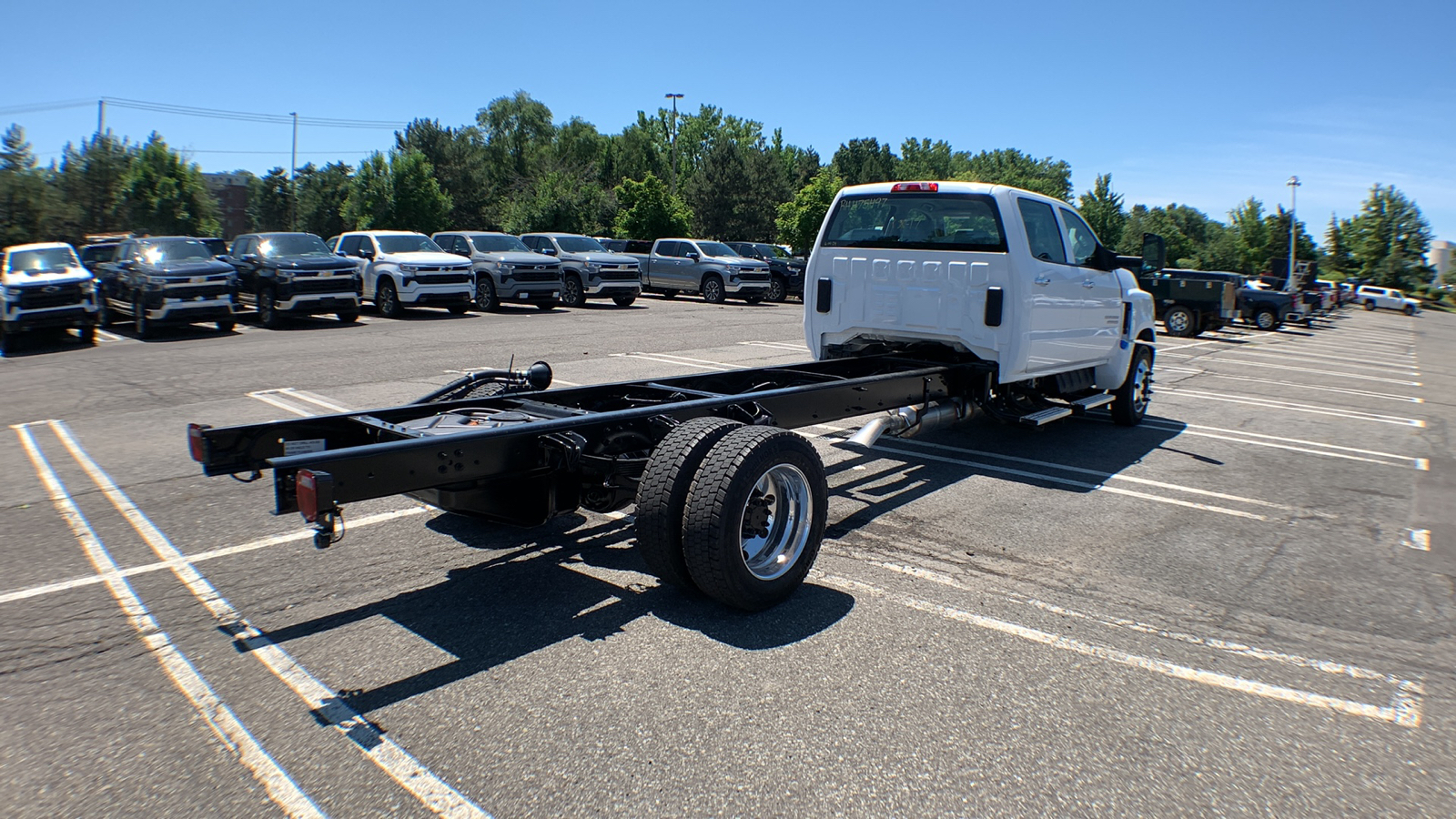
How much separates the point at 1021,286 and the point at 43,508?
6996 millimetres

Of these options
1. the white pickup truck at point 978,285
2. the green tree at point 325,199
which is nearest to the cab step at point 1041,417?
the white pickup truck at point 978,285

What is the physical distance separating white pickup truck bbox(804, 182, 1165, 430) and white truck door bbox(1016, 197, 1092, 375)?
0.6 inches

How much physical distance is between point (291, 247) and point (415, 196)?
157 ft

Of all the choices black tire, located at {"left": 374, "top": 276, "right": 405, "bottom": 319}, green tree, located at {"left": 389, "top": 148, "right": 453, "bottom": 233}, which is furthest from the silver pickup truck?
green tree, located at {"left": 389, "top": 148, "right": 453, "bottom": 233}

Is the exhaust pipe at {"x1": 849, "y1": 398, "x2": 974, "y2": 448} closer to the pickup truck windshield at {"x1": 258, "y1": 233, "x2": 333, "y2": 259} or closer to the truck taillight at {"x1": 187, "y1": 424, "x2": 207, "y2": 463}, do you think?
the truck taillight at {"x1": 187, "y1": 424, "x2": 207, "y2": 463}

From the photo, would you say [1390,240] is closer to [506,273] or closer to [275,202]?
[506,273]

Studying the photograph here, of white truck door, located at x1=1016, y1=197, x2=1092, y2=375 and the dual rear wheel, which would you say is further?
white truck door, located at x1=1016, y1=197, x2=1092, y2=375

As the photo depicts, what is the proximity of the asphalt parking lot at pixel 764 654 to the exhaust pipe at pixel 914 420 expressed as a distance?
42 centimetres

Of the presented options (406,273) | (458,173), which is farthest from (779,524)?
(458,173)

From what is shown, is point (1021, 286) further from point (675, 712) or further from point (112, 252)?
point (112, 252)

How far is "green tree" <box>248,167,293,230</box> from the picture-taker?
8712 cm

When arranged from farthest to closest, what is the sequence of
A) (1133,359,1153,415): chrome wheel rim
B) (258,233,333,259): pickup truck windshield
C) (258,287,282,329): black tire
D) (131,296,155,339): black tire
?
(258,233,333,259): pickup truck windshield, (258,287,282,329): black tire, (131,296,155,339): black tire, (1133,359,1153,415): chrome wheel rim

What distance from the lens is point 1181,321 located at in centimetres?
2347

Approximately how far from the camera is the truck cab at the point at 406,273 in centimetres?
2017
